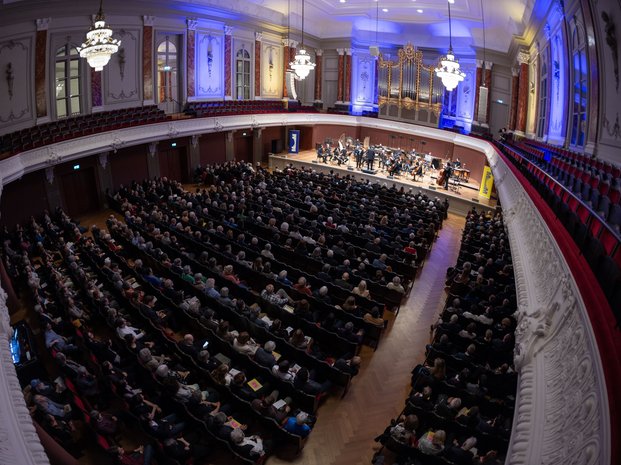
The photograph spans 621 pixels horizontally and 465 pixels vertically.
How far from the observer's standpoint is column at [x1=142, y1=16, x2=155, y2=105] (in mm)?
15641

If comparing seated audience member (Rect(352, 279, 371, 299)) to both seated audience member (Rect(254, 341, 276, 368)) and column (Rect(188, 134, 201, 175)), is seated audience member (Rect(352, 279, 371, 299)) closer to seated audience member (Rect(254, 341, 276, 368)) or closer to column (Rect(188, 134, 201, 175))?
seated audience member (Rect(254, 341, 276, 368))

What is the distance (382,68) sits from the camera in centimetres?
2283

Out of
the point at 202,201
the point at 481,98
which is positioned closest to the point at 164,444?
the point at 202,201

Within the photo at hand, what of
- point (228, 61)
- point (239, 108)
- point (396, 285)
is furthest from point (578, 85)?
point (228, 61)

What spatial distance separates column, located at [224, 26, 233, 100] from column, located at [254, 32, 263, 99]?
165 centimetres

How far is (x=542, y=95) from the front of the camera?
44.0 feet

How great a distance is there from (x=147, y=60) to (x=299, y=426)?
1501 cm

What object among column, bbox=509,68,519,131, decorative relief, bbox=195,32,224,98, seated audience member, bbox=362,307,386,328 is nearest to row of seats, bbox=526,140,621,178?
seated audience member, bbox=362,307,386,328

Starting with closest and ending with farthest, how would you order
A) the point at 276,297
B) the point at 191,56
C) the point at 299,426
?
the point at 299,426, the point at 276,297, the point at 191,56

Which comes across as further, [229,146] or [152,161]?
[229,146]

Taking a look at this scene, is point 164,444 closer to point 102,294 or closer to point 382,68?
point 102,294

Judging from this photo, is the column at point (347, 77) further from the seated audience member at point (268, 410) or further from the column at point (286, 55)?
the seated audience member at point (268, 410)

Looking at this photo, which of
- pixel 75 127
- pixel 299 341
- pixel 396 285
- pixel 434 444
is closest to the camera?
pixel 434 444

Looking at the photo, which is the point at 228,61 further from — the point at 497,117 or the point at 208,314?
the point at 208,314
